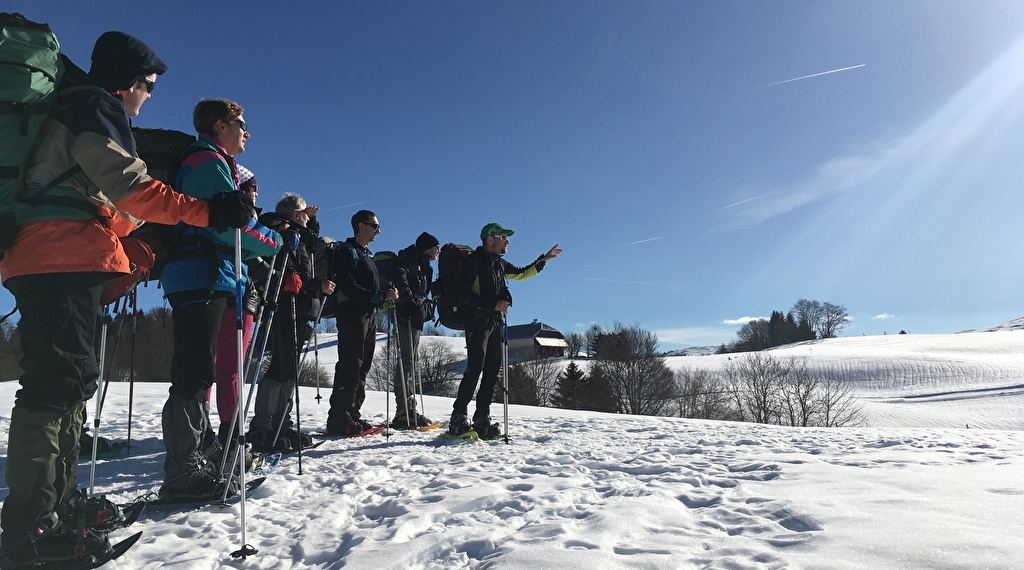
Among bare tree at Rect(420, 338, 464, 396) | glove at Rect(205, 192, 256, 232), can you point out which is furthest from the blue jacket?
bare tree at Rect(420, 338, 464, 396)

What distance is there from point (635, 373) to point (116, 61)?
145 feet

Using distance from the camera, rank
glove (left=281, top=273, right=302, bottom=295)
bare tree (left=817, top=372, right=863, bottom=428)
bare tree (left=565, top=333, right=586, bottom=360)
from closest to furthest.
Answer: glove (left=281, top=273, right=302, bottom=295) → bare tree (left=817, top=372, right=863, bottom=428) → bare tree (left=565, top=333, right=586, bottom=360)

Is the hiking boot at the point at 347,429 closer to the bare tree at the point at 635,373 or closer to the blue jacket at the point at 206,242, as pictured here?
the blue jacket at the point at 206,242

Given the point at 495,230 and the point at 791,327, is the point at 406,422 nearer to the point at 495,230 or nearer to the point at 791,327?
the point at 495,230

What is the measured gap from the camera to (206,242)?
313 centimetres

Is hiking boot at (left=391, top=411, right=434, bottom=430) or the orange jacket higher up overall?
the orange jacket

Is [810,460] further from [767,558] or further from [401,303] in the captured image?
[401,303]

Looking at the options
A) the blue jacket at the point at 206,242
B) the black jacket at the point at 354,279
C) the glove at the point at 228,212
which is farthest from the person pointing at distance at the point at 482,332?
the glove at the point at 228,212

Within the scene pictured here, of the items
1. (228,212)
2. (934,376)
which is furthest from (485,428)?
(934,376)

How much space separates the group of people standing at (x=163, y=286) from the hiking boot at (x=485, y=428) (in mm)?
211

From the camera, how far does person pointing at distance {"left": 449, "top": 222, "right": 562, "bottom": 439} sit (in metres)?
5.59

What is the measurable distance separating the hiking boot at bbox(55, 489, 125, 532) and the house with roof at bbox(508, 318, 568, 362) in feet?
215

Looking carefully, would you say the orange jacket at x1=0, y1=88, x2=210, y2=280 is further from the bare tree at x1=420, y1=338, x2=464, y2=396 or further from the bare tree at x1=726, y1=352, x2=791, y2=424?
the bare tree at x1=726, y1=352, x2=791, y2=424

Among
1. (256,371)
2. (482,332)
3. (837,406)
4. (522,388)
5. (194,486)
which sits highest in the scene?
(482,332)
